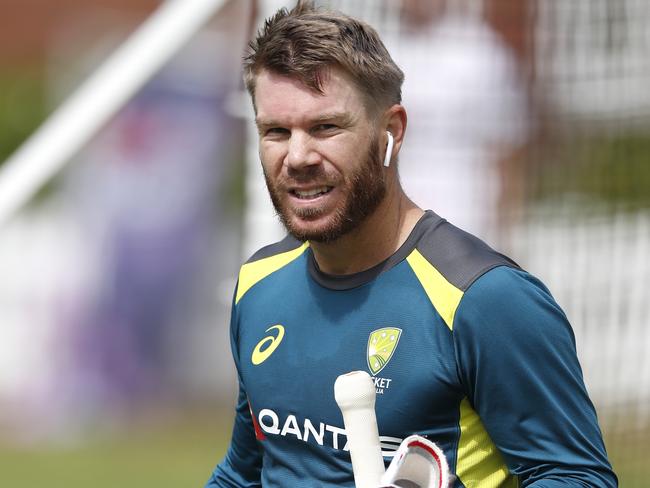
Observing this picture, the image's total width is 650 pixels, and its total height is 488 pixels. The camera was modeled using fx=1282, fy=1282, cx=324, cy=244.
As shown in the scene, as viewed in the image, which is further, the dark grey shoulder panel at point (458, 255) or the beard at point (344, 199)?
the beard at point (344, 199)

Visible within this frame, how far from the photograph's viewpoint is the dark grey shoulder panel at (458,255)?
3.06 meters

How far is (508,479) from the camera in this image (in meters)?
3.14

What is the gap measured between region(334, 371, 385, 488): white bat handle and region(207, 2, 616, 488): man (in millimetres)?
298

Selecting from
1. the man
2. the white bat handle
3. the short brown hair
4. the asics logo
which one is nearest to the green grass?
the asics logo

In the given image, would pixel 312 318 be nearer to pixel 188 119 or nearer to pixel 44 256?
pixel 44 256

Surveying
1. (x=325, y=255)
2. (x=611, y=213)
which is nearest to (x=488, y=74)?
(x=611, y=213)

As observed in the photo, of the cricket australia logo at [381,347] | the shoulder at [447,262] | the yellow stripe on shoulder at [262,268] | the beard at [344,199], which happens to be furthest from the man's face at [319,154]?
the yellow stripe on shoulder at [262,268]

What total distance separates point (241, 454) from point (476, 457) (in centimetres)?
85

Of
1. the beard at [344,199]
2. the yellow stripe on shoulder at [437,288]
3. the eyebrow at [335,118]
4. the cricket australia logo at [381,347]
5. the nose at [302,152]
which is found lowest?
the cricket australia logo at [381,347]

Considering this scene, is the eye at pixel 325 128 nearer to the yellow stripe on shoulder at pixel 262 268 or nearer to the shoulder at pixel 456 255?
the shoulder at pixel 456 255

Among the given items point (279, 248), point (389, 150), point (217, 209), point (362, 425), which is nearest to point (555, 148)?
point (217, 209)

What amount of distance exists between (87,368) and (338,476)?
6.66 metres

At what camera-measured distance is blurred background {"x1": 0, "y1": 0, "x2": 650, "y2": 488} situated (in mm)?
7242

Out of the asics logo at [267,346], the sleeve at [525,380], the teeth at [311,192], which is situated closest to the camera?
the sleeve at [525,380]
